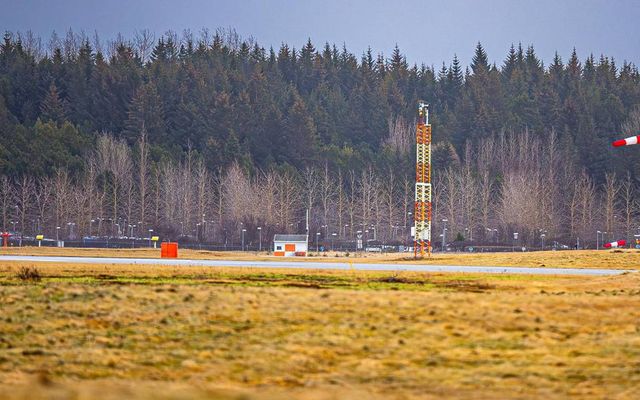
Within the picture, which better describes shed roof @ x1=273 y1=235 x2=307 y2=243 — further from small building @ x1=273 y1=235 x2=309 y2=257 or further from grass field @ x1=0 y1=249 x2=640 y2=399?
grass field @ x1=0 y1=249 x2=640 y2=399

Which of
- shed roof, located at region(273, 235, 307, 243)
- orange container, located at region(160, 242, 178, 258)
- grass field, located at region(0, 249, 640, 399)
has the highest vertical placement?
shed roof, located at region(273, 235, 307, 243)

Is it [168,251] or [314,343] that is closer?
[314,343]

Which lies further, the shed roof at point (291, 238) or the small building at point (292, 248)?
the shed roof at point (291, 238)

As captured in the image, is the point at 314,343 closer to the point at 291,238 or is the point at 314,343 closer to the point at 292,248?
the point at 292,248

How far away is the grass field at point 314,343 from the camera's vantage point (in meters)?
18.3

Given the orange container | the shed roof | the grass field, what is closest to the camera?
the grass field

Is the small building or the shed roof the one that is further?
the shed roof

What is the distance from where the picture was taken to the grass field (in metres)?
18.3

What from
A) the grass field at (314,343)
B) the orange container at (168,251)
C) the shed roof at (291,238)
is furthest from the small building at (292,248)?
the grass field at (314,343)

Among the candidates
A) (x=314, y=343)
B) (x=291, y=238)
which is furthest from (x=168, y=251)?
(x=314, y=343)

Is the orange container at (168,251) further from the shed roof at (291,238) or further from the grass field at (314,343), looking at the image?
the grass field at (314,343)

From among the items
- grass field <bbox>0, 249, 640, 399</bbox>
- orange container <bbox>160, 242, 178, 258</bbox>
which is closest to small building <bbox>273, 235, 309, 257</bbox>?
orange container <bbox>160, 242, 178, 258</bbox>

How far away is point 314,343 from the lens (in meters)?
22.5

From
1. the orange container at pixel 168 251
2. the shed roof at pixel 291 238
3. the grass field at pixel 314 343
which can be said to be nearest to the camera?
the grass field at pixel 314 343
